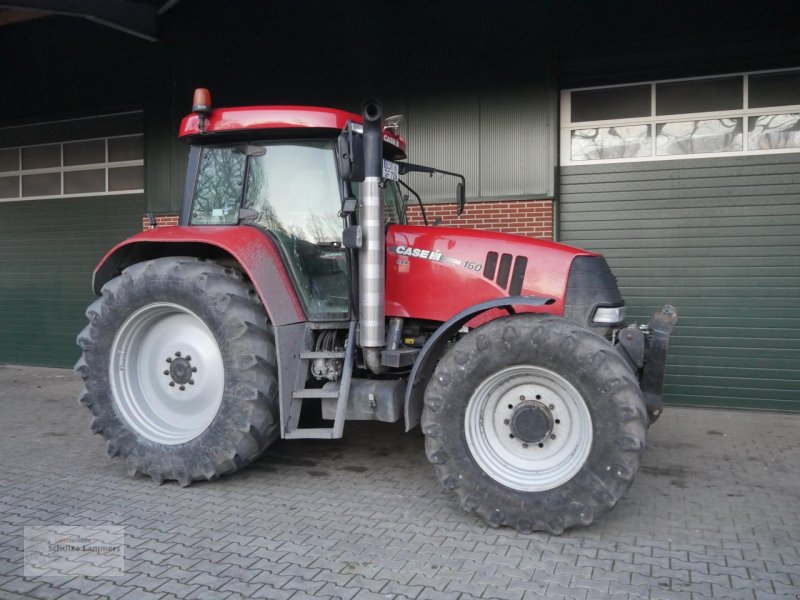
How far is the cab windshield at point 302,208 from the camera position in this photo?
4883 mm

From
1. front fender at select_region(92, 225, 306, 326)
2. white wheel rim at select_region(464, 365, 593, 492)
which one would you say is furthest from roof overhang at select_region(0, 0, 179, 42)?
white wheel rim at select_region(464, 365, 593, 492)

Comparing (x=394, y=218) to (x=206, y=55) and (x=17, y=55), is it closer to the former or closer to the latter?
(x=206, y=55)

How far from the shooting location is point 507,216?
27.3 feet

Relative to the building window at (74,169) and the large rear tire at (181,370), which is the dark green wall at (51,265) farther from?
the large rear tire at (181,370)

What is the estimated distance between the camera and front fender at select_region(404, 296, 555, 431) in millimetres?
4223

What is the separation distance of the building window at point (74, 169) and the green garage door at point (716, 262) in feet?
23.4

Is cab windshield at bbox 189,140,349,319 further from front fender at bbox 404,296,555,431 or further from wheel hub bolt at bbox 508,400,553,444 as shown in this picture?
wheel hub bolt at bbox 508,400,553,444

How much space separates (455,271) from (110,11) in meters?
7.32

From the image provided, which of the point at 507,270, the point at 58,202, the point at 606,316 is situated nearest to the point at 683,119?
the point at 606,316

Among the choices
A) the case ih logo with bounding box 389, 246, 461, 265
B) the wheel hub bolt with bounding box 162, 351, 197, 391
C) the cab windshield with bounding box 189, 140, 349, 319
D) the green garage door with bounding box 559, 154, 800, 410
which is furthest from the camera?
the green garage door with bounding box 559, 154, 800, 410

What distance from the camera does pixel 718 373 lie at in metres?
7.72

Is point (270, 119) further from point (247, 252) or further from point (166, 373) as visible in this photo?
point (166, 373)

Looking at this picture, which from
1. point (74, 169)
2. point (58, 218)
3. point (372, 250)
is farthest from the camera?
point (58, 218)

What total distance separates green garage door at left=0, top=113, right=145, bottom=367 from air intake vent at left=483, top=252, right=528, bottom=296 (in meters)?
7.53
